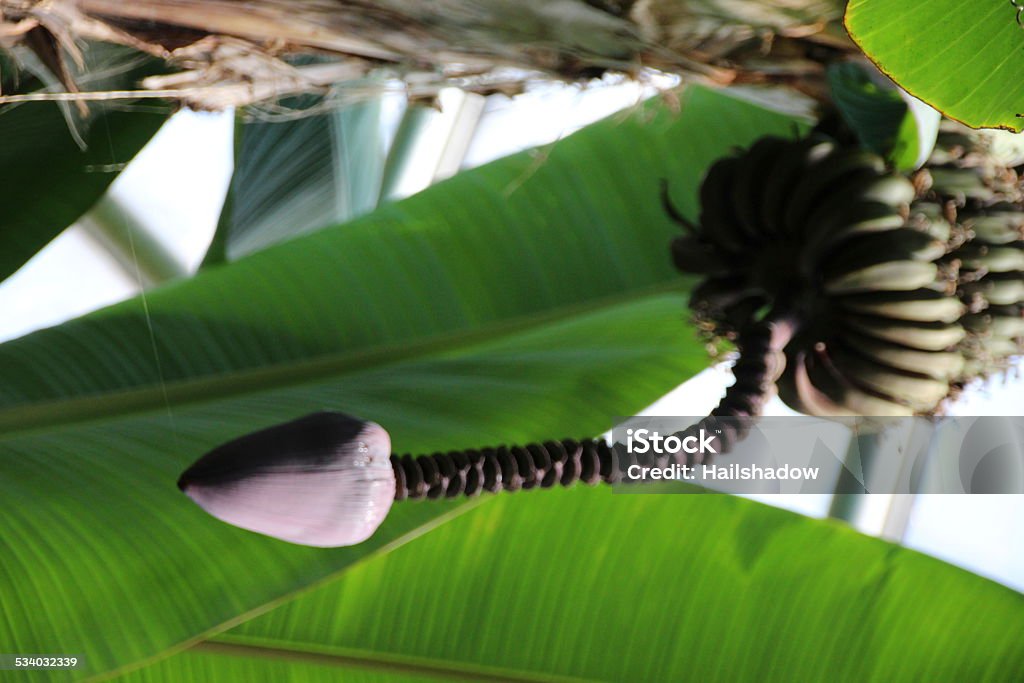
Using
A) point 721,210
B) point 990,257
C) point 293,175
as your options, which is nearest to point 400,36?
point 721,210

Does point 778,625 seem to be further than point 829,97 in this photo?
Yes

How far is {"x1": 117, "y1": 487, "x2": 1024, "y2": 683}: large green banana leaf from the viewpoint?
1.63 ft

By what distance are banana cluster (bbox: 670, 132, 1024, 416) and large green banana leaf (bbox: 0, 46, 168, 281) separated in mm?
411

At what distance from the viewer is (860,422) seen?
0.42m

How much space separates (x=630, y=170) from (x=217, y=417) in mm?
409

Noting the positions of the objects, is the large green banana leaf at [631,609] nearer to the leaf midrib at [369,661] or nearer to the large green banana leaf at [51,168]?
the leaf midrib at [369,661]

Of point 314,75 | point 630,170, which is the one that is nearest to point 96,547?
point 314,75

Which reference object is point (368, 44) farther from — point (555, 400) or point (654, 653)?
point (654, 653)

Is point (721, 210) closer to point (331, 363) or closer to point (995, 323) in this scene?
point (995, 323)

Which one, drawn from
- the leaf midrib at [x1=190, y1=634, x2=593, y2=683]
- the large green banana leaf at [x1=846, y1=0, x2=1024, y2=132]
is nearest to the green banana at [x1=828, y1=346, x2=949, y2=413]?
the large green banana leaf at [x1=846, y1=0, x2=1024, y2=132]

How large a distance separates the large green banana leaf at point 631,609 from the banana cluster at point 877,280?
0.16m

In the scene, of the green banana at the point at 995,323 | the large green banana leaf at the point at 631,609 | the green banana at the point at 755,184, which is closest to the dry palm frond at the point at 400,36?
the green banana at the point at 755,184

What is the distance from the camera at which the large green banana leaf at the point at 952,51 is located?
9.2 inches

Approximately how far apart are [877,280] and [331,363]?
375mm
